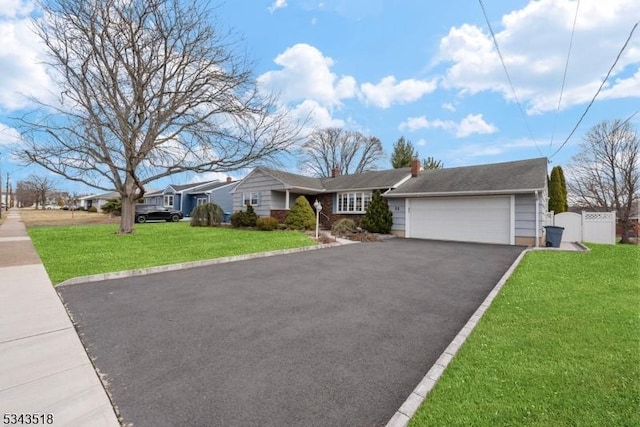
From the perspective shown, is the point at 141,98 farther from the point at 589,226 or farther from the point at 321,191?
the point at 589,226

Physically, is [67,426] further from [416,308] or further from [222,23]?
[222,23]

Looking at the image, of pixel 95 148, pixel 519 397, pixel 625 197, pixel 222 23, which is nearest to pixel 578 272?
pixel 519 397

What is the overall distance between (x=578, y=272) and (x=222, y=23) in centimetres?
1566

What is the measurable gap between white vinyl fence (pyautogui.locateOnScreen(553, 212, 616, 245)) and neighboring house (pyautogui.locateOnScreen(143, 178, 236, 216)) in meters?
26.1

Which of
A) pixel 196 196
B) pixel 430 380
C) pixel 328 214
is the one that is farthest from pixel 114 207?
pixel 430 380

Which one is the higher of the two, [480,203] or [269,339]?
[480,203]

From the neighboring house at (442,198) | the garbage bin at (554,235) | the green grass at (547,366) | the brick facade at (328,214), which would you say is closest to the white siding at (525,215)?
the neighboring house at (442,198)

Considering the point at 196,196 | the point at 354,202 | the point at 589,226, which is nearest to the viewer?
the point at 589,226

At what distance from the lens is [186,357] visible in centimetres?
325

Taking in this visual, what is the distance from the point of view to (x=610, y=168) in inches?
933

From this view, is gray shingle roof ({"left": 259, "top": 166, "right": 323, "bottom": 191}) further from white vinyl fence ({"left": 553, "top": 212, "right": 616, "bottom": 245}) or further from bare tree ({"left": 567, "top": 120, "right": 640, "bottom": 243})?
bare tree ({"left": 567, "top": 120, "right": 640, "bottom": 243})

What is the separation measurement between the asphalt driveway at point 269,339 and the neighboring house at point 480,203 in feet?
25.7

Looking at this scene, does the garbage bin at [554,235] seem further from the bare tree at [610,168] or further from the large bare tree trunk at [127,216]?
the large bare tree trunk at [127,216]

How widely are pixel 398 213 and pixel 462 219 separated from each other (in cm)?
342
